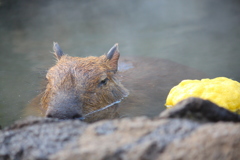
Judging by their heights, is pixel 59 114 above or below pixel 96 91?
below

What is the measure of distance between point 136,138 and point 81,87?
195 cm

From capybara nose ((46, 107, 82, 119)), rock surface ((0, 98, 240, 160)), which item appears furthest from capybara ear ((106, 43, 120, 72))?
rock surface ((0, 98, 240, 160))

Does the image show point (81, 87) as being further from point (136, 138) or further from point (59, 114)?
point (136, 138)

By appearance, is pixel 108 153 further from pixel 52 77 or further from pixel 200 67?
pixel 200 67

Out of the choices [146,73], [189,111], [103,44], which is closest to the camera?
[189,111]

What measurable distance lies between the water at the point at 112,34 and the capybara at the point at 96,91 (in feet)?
3.04

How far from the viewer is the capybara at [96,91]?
3.45 m

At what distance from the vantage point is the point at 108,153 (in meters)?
1.72

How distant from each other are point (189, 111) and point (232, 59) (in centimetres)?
450

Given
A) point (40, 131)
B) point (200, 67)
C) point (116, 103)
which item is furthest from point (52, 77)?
point (200, 67)

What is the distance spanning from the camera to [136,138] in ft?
5.92

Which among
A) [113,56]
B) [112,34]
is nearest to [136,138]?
[113,56]

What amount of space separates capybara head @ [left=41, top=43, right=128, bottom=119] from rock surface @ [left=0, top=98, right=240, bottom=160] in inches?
44.8

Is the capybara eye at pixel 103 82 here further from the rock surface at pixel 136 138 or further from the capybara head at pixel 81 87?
the rock surface at pixel 136 138
